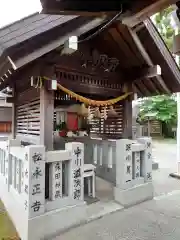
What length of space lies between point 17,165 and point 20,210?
0.83 m

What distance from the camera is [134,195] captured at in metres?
4.71

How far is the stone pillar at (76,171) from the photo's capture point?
3.74 m

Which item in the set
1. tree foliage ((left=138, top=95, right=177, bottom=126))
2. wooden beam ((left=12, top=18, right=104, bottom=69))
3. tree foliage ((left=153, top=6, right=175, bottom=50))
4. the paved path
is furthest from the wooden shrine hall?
tree foliage ((left=138, top=95, right=177, bottom=126))

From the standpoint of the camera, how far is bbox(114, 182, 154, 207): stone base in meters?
4.55

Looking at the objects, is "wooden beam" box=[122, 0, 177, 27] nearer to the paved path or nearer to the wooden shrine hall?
the wooden shrine hall

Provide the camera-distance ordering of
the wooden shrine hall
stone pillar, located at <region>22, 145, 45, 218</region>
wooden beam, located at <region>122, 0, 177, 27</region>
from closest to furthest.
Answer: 1. wooden beam, located at <region>122, 0, 177, 27</region>
2. stone pillar, located at <region>22, 145, 45, 218</region>
3. the wooden shrine hall

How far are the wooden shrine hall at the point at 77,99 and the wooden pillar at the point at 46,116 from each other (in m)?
0.02

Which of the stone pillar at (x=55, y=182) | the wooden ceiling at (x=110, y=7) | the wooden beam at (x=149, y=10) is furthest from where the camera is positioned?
the stone pillar at (x=55, y=182)

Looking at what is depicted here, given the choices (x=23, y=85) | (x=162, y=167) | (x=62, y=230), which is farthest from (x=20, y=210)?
(x=162, y=167)

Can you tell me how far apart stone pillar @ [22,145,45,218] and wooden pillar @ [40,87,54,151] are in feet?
2.21

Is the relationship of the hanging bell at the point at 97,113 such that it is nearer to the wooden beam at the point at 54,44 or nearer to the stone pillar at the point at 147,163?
the stone pillar at the point at 147,163

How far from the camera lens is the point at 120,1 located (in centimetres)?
240

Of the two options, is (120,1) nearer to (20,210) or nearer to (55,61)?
(55,61)

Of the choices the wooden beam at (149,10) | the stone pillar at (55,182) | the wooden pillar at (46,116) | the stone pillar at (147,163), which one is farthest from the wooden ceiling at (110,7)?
the stone pillar at (147,163)
